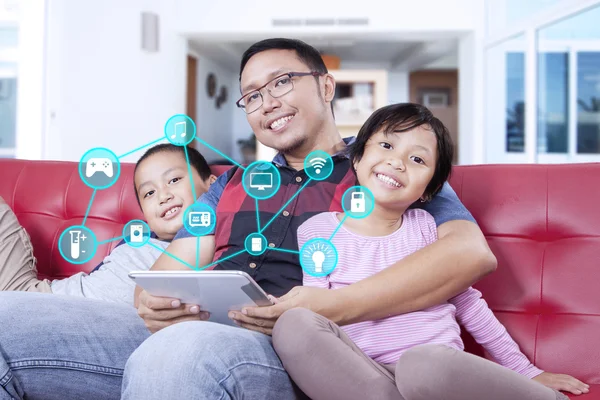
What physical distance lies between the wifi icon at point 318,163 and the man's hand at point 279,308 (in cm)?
34

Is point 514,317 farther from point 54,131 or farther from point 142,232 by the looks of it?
point 54,131

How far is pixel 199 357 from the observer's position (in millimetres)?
873

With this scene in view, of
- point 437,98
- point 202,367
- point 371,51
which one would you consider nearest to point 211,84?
point 371,51

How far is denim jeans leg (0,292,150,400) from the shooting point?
3.59 feet

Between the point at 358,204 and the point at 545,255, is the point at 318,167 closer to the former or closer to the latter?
the point at 358,204

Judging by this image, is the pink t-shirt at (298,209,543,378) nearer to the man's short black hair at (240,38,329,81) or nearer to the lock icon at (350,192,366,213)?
the lock icon at (350,192,366,213)

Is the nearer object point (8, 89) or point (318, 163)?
point (318, 163)

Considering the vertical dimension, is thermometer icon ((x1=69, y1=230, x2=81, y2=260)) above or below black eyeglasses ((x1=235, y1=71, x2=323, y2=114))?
below

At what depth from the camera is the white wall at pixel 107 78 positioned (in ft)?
17.9

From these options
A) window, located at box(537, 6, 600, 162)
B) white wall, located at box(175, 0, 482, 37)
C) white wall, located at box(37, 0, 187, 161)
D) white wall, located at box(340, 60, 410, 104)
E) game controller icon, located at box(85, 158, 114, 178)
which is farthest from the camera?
white wall, located at box(340, 60, 410, 104)

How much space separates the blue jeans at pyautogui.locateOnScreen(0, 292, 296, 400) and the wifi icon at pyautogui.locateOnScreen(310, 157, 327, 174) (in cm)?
43

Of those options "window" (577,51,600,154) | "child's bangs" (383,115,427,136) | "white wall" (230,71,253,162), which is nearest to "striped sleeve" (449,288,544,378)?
"child's bangs" (383,115,427,136)

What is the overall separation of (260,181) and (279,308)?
1.20ft

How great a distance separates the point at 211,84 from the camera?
29.8ft
